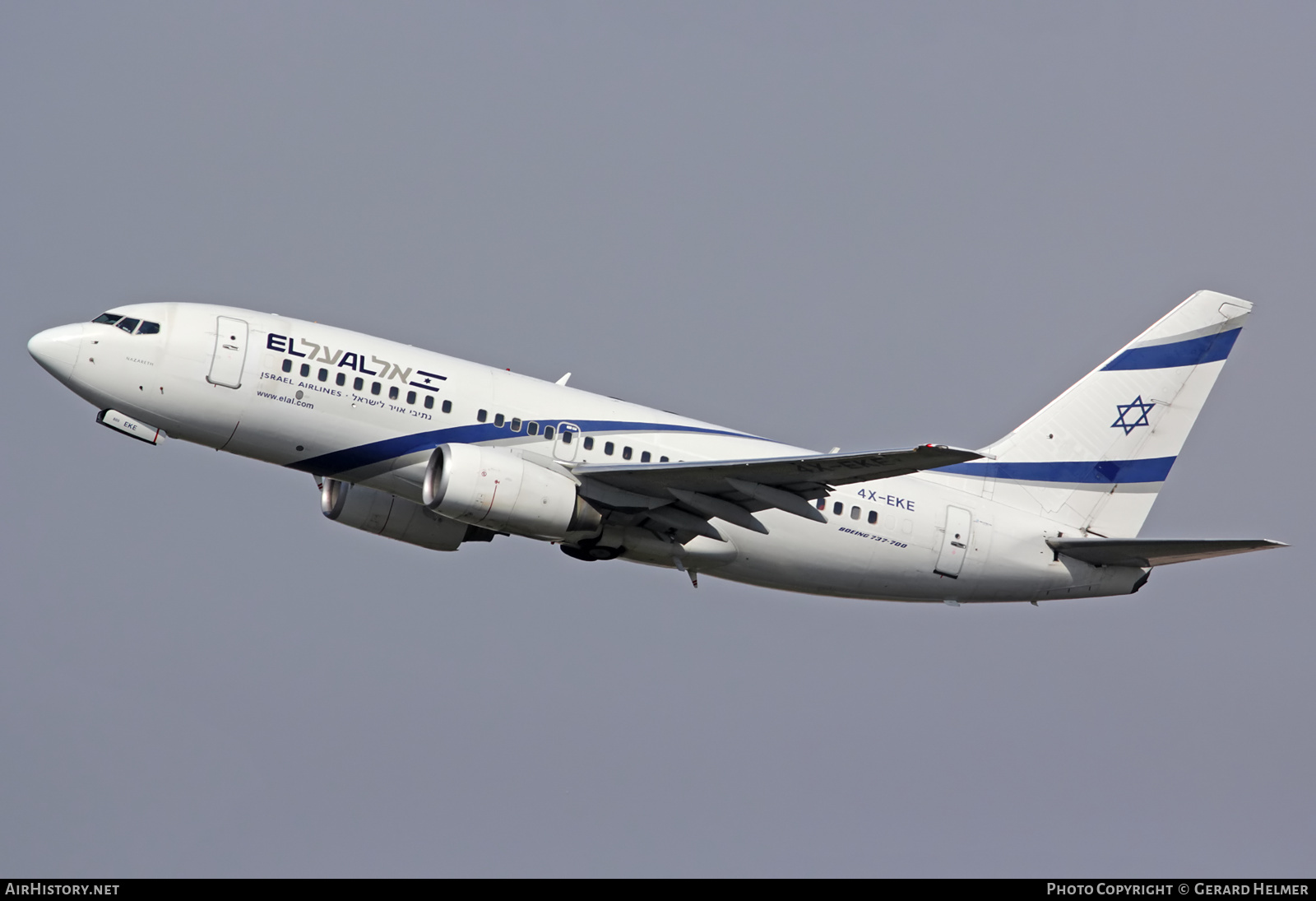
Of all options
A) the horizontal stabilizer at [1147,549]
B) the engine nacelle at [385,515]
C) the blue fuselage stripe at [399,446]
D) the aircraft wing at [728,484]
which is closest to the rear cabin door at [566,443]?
the blue fuselage stripe at [399,446]

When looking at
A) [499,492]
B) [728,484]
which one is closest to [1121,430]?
[728,484]

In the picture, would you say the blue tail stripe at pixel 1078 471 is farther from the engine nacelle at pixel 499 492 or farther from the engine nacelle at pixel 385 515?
the engine nacelle at pixel 385 515

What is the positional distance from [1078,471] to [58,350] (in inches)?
1094

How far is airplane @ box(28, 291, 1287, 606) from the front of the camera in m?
33.3

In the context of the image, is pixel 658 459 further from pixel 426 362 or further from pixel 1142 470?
pixel 1142 470

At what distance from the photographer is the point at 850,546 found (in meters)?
37.2

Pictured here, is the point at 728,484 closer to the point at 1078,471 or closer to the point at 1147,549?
the point at 1147,549

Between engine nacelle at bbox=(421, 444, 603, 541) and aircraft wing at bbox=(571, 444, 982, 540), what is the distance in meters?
0.95

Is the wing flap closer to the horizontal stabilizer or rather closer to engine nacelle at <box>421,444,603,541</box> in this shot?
engine nacelle at <box>421,444,603,541</box>

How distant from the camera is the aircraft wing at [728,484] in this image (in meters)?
31.7

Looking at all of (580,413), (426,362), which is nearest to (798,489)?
(580,413)

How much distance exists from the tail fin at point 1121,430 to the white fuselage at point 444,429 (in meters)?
2.01

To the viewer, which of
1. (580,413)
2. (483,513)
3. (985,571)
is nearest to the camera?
(483,513)
